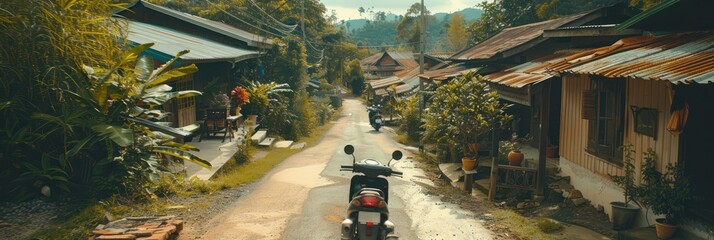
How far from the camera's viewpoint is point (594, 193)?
35.3 ft

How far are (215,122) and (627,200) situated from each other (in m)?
12.3

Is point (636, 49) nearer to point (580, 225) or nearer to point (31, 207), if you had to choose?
point (580, 225)

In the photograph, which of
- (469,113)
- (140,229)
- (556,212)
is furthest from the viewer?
(469,113)

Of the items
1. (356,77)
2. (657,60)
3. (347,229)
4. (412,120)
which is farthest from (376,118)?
(356,77)

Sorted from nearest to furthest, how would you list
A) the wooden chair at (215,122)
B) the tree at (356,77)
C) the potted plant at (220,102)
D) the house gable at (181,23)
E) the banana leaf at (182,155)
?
the banana leaf at (182,155), the wooden chair at (215,122), the potted plant at (220,102), the house gable at (181,23), the tree at (356,77)

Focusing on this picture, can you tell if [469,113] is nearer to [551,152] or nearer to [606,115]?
[551,152]

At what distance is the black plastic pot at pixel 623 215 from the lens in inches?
354

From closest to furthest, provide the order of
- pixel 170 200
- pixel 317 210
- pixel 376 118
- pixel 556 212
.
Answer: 1. pixel 170 200
2. pixel 317 210
3. pixel 556 212
4. pixel 376 118

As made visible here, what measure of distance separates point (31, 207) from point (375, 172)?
4828mm

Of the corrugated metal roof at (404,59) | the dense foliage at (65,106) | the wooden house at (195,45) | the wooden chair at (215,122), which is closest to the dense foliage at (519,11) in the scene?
the wooden house at (195,45)

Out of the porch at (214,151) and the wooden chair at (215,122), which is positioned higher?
→ the wooden chair at (215,122)

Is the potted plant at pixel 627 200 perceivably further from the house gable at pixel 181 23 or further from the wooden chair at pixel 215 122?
the house gable at pixel 181 23

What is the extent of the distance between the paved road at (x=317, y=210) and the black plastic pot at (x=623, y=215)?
6.26ft

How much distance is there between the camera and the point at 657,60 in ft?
25.7
